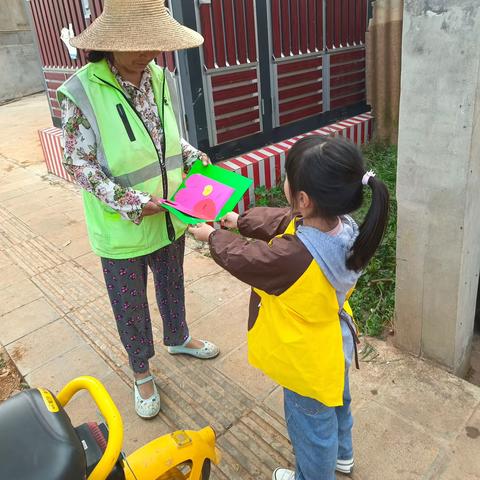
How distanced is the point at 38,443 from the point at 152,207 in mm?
1111

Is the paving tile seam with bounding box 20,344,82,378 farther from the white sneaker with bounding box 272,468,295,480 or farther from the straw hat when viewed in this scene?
the straw hat

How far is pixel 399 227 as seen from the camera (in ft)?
8.17

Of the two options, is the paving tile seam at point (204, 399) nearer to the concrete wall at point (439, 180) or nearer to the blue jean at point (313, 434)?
the blue jean at point (313, 434)

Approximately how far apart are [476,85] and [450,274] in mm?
936

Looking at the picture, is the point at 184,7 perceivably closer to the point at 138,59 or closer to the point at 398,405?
the point at 138,59

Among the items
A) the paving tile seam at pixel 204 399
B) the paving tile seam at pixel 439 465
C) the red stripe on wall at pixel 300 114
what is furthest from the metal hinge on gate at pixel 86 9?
the paving tile seam at pixel 439 465

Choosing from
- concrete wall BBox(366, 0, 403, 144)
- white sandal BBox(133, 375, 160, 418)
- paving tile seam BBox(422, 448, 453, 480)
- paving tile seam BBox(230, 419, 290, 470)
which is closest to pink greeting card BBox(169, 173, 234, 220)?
white sandal BBox(133, 375, 160, 418)

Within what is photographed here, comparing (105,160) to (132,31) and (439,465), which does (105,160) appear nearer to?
(132,31)

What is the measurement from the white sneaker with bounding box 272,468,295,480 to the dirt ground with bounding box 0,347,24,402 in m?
1.73

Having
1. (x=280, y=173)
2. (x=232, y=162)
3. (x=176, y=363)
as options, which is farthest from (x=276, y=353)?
(x=280, y=173)

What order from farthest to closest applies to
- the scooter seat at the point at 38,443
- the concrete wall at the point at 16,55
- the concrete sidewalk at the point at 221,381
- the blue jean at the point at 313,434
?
1. the concrete wall at the point at 16,55
2. the concrete sidewalk at the point at 221,381
3. the blue jean at the point at 313,434
4. the scooter seat at the point at 38,443

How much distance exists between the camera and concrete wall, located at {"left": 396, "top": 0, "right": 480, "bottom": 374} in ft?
6.55

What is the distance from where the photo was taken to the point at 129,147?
6.66 ft

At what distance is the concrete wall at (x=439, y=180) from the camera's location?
200 centimetres
